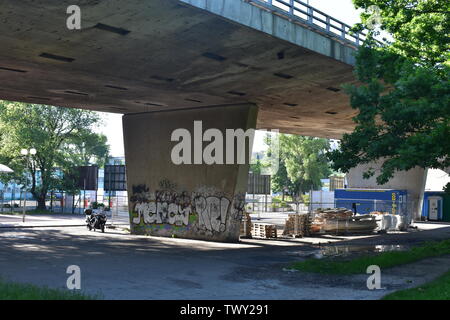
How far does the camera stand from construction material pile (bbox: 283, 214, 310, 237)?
27.7 meters

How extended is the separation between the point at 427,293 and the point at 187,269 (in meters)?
7.24

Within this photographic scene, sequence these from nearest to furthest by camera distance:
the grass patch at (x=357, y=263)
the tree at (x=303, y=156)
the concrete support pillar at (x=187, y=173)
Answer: the grass patch at (x=357, y=263) → the concrete support pillar at (x=187, y=173) → the tree at (x=303, y=156)

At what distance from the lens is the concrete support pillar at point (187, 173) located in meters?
24.2

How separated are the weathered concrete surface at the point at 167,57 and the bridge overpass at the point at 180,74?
42mm

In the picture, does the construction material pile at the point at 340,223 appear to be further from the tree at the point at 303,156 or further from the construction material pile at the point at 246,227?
the tree at the point at 303,156

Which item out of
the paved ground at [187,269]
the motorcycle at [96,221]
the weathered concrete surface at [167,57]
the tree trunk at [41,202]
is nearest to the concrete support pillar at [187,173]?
the weathered concrete surface at [167,57]

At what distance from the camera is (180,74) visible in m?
18.1

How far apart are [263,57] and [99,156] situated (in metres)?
84.0

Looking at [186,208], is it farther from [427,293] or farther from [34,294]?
[427,293]

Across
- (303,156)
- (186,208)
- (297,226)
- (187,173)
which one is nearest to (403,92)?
(187,173)

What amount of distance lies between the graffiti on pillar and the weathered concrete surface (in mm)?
4818

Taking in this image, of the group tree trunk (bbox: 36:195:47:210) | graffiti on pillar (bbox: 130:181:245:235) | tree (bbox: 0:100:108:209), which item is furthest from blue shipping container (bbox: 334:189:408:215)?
tree trunk (bbox: 36:195:47:210)

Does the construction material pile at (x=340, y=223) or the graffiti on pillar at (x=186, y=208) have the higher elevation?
the graffiti on pillar at (x=186, y=208)

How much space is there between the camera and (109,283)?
473 inches
